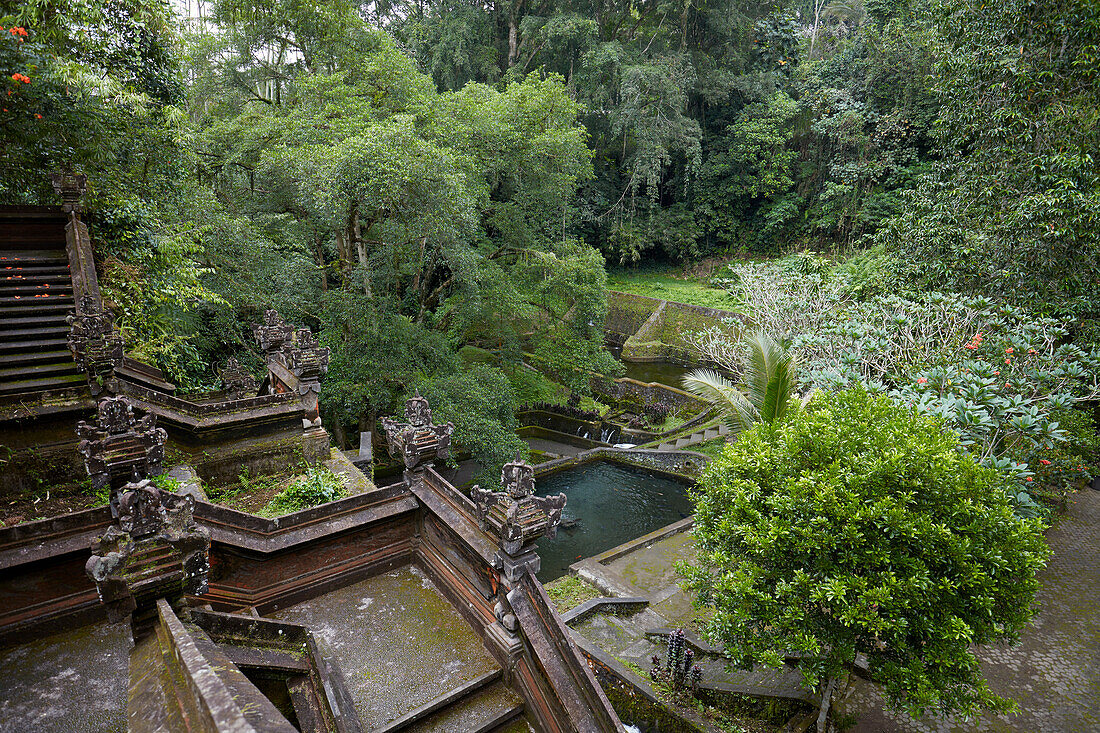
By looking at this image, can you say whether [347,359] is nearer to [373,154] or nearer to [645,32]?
[373,154]

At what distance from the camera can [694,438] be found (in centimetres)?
1836

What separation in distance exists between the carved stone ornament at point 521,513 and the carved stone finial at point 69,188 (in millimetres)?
9769

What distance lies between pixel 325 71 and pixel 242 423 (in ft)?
39.3

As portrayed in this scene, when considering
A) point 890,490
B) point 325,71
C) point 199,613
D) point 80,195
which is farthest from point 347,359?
point 890,490

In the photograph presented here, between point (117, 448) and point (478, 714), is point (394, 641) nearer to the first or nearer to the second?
point (478, 714)

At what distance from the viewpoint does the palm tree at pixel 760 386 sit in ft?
27.9

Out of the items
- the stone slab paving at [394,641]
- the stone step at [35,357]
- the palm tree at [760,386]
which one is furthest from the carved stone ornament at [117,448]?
the palm tree at [760,386]

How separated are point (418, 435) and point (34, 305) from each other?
7.28m

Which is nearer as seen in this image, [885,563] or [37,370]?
[885,563]

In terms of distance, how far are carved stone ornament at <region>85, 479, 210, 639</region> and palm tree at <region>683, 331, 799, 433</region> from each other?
22.5 ft

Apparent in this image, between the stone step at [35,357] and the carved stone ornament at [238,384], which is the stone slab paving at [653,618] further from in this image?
the stone step at [35,357]

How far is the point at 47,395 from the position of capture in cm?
702

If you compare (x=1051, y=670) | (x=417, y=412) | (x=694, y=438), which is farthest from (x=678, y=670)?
(x=694, y=438)

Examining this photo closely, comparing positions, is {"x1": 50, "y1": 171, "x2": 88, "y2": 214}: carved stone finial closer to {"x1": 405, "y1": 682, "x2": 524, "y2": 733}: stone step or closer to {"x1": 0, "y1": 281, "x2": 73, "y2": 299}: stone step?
{"x1": 0, "y1": 281, "x2": 73, "y2": 299}: stone step
